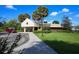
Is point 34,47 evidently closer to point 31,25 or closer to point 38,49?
point 38,49

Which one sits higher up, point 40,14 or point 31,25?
point 40,14

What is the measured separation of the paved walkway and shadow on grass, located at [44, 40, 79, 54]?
0.23 ft

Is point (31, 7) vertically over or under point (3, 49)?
over

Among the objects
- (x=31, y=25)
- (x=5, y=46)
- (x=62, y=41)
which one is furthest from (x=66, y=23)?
(x=5, y=46)

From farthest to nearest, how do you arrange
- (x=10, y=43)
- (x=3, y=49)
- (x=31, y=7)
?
(x=31, y=7)
(x=10, y=43)
(x=3, y=49)

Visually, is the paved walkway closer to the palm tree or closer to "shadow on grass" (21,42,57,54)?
"shadow on grass" (21,42,57,54)

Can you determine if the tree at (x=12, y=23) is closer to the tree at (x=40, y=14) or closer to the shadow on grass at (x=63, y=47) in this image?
the tree at (x=40, y=14)

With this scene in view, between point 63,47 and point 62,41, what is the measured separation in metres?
0.10

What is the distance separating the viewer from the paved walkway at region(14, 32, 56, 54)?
352 cm

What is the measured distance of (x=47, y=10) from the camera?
11.7 ft

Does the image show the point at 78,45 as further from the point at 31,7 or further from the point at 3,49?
the point at 3,49

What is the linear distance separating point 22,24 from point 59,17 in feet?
2.00

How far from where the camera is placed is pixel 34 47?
11.8ft

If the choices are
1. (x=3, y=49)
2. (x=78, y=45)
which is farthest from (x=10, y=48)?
(x=78, y=45)
